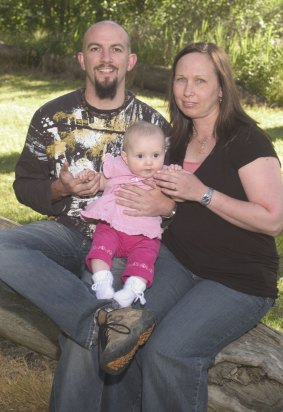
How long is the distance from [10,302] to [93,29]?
1.56 m

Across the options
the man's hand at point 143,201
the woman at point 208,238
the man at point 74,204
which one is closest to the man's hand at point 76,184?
the man at point 74,204

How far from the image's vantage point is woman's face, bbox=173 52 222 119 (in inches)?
139

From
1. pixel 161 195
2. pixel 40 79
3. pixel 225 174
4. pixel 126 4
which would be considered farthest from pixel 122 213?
pixel 126 4

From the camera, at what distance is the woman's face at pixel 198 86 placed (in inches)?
139

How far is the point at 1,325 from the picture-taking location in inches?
157

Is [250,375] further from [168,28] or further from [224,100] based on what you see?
[168,28]

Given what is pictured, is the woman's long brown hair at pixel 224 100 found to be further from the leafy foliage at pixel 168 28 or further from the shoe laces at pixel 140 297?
the leafy foliage at pixel 168 28

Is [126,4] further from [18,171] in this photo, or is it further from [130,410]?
[130,410]

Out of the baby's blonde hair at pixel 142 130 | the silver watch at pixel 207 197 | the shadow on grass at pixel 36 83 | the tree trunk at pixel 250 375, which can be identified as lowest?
the shadow on grass at pixel 36 83

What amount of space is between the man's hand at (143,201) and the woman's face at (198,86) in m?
0.45

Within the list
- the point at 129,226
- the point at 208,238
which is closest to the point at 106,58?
the point at 129,226

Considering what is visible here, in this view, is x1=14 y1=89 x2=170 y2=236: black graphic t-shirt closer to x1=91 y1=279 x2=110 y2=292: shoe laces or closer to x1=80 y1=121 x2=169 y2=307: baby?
x1=80 y1=121 x2=169 y2=307: baby

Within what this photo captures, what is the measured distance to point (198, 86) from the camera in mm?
3531

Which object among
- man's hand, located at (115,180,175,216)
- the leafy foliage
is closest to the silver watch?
man's hand, located at (115,180,175,216)
